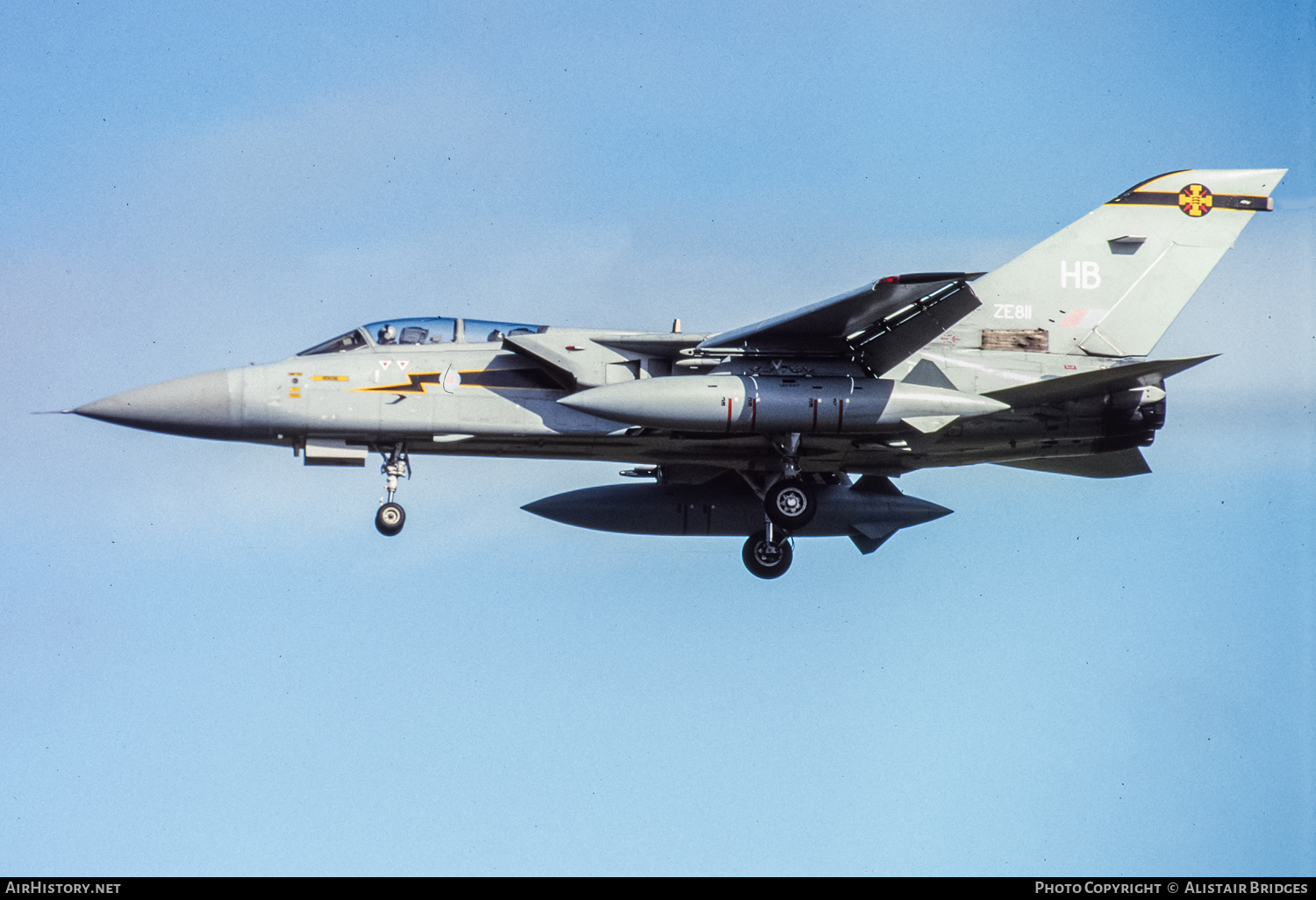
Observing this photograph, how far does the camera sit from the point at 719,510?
1934 centimetres

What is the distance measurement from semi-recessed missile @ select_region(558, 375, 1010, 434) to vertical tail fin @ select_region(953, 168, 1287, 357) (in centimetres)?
176

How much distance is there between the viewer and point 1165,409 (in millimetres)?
17844

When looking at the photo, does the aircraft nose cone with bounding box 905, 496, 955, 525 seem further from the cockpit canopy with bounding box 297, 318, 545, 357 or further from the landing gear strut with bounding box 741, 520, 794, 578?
the cockpit canopy with bounding box 297, 318, 545, 357

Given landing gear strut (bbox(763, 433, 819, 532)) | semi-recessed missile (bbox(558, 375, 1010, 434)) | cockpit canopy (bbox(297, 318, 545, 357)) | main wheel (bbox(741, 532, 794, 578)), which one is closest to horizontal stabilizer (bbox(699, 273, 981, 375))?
semi-recessed missile (bbox(558, 375, 1010, 434))

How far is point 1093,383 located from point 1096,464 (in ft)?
7.80

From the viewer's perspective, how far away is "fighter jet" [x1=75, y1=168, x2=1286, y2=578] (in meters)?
16.8

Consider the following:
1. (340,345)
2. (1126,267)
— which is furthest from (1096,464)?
(340,345)

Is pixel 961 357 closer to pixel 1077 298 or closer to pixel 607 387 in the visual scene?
pixel 1077 298

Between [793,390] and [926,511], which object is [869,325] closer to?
[793,390]

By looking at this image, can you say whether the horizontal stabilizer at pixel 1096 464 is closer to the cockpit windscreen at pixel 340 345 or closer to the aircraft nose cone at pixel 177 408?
the cockpit windscreen at pixel 340 345

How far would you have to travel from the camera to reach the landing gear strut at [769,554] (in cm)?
1912
